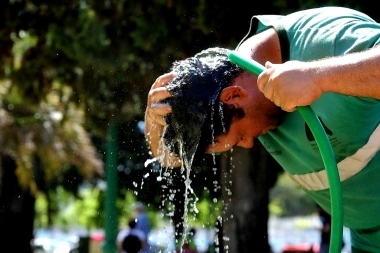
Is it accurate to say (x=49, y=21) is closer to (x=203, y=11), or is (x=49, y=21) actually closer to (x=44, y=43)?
(x=44, y=43)

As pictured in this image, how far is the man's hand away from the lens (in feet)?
7.14

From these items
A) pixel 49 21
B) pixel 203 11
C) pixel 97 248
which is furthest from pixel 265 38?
pixel 97 248

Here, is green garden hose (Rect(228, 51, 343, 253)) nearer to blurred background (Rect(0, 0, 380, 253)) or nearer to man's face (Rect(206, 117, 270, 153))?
man's face (Rect(206, 117, 270, 153))

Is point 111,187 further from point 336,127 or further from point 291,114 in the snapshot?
point 336,127

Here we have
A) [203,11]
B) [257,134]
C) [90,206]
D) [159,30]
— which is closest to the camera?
[257,134]

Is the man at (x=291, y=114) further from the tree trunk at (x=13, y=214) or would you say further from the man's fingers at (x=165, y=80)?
the tree trunk at (x=13, y=214)

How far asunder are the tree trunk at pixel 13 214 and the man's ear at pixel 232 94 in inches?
547

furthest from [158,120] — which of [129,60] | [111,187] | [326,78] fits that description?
[111,187]

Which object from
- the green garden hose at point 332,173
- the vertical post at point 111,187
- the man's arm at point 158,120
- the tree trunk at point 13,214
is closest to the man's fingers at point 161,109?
the man's arm at point 158,120

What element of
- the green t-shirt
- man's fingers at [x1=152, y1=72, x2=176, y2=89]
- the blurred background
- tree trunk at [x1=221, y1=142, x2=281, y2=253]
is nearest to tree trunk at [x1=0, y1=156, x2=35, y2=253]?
the blurred background

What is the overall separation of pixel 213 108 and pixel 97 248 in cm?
1195

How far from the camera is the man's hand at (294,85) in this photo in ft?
7.14

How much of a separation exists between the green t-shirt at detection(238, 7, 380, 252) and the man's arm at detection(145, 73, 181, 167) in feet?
1.25

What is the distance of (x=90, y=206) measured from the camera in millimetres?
33781
